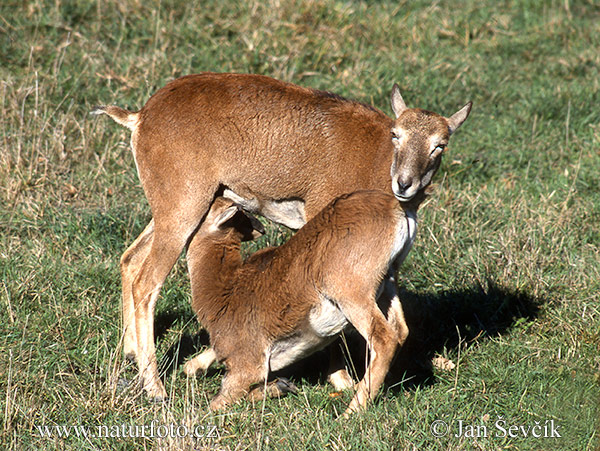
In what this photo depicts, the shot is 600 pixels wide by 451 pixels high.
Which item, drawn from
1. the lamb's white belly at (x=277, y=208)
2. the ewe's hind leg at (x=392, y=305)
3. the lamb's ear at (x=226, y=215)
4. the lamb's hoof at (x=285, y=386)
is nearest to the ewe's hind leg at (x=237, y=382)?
the lamb's hoof at (x=285, y=386)

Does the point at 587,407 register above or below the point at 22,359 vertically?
above

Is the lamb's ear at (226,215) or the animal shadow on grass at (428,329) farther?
the animal shadow on grass at (428,329)

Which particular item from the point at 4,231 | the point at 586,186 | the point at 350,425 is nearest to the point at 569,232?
the point at 586,186

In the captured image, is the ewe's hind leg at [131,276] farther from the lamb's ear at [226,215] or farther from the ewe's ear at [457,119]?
the ewe's ear at [457,119]

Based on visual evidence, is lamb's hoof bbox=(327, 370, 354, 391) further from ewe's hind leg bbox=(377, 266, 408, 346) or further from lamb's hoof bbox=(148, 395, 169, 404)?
lamb's hoof bbox=(148, 395, 169, 404)

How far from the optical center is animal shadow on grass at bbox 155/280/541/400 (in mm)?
5812

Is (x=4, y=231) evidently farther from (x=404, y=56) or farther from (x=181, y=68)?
(x=404, y=56)

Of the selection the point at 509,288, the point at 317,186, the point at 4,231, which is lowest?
the point at 4,231

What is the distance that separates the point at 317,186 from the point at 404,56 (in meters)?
4.44

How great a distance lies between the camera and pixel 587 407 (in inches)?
197

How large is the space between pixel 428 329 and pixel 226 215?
1.77 meters
